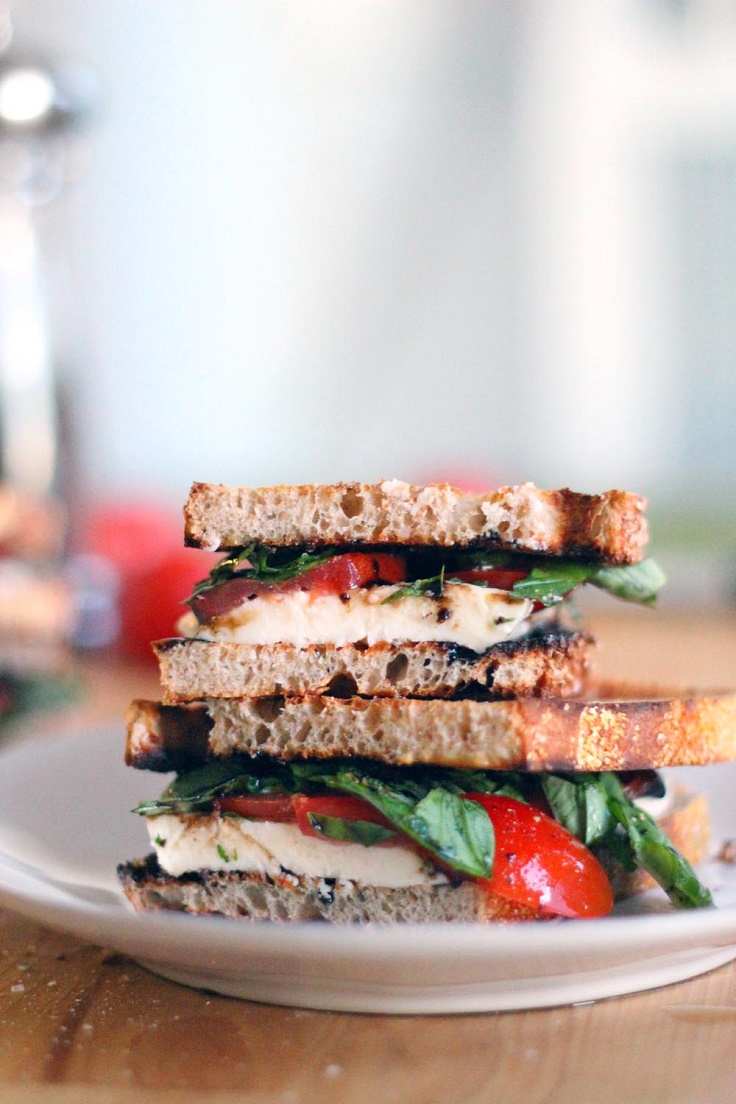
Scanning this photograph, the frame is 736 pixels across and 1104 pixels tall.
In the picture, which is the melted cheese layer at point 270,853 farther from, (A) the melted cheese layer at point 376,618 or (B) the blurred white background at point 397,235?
(B) the blurred white background at point 397,235

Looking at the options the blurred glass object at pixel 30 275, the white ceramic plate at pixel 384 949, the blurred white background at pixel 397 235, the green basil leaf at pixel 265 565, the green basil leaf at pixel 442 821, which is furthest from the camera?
the blurred white background at pixel 397 235

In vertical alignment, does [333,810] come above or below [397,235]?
below

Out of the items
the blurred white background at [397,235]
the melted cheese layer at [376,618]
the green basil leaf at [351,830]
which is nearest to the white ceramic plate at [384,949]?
the green basil leaf at [351,830]

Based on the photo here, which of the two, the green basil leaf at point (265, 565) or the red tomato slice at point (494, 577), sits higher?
the green basil leaf at point (265, 565)

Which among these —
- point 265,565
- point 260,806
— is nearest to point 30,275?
point 265,565

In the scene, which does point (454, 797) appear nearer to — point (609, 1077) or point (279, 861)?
point (279, 861)

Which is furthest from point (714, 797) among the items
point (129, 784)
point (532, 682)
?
point (129, 784)

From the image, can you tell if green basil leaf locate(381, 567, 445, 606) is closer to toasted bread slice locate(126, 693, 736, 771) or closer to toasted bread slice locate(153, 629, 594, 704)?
toasted bread slice locate(153, 629, 594, 704)

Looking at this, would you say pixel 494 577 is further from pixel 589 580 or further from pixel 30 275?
pixel 30 275
